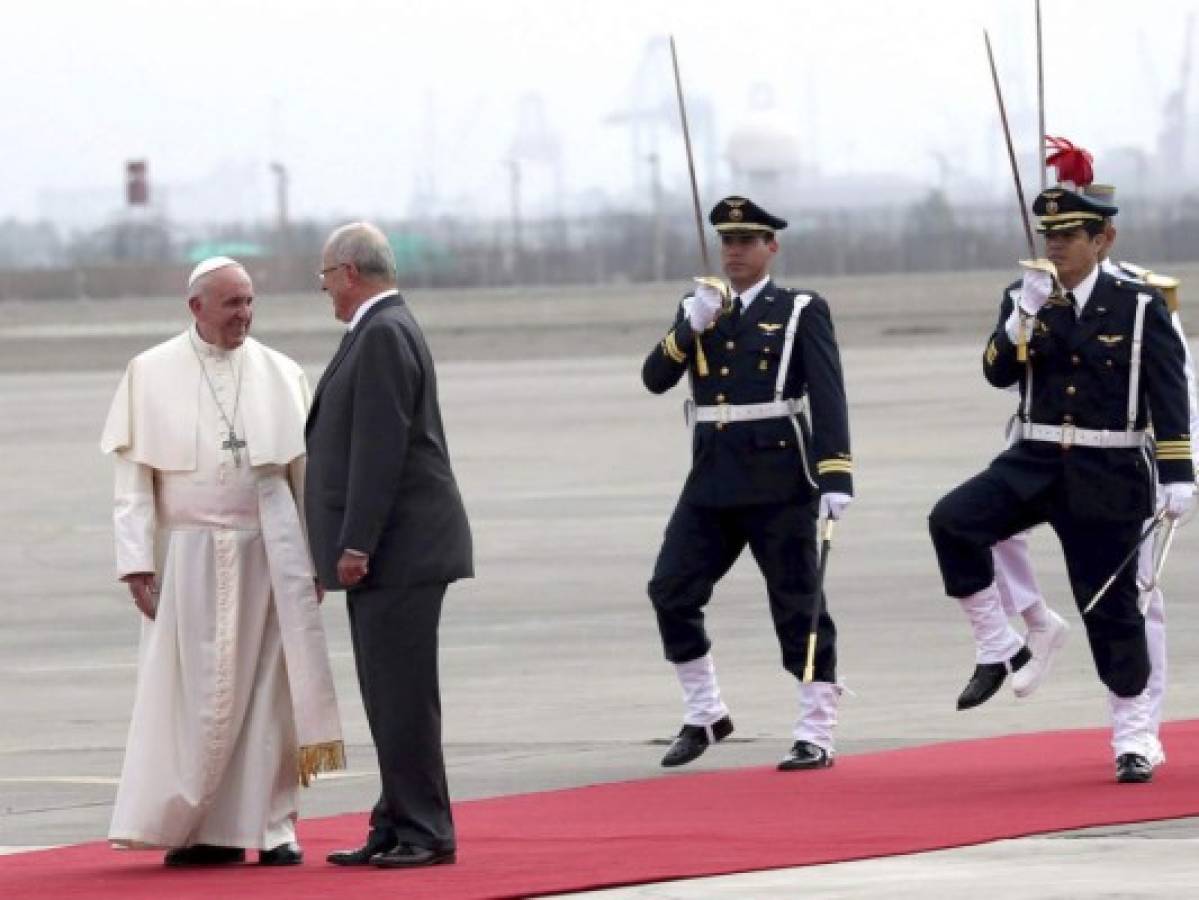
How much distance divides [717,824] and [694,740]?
1629 millimetres

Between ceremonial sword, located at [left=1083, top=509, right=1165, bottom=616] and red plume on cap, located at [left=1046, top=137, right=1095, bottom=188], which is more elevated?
red plume on cap, located at [left=1046, top=137, right=1095, bottom=188]

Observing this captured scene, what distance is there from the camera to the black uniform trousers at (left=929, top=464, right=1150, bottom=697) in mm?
11086

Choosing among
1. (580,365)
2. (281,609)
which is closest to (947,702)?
(281,609)

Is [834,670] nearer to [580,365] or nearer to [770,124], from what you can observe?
[580,365]

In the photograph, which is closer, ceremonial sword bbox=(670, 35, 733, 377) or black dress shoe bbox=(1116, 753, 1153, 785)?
black dress shoe bbox=(1116, 753, 1153, 785)

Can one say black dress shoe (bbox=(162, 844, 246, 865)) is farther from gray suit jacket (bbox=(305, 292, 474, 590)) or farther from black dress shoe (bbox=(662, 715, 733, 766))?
black dress shoe (bbox=(662, 715, 733, 766))

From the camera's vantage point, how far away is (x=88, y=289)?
10294 centimetres

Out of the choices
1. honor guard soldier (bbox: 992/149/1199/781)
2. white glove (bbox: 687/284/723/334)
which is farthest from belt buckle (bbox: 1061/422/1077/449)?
white glove (bbox: 687/284/723/334)

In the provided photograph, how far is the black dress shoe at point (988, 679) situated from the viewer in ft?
38.1

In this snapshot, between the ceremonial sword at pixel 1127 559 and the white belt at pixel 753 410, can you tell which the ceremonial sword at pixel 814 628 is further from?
the ceremonial sword at pixel 1127 559

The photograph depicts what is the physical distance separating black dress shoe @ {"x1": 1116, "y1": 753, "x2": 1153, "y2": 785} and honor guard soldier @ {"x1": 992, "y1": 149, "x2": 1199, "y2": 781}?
0.05 m

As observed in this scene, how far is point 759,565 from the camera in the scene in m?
11.9

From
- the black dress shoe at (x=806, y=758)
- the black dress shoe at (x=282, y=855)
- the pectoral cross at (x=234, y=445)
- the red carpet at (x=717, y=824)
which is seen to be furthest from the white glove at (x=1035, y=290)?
the black dress shoe at (x=282, y=855)

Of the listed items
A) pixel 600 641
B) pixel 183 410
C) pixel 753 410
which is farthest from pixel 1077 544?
pixel 600 641
